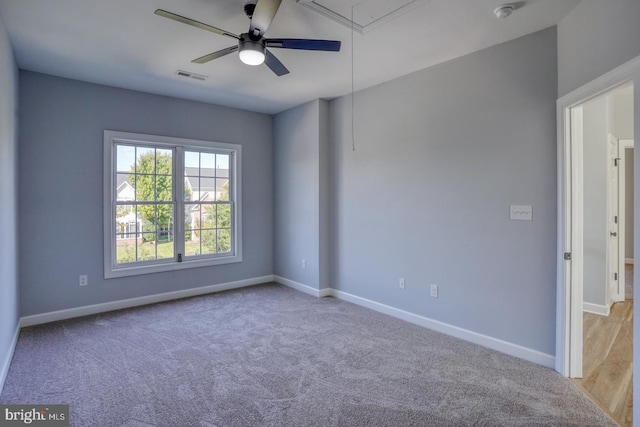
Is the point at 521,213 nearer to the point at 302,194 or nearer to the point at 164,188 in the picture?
the point at 302,194

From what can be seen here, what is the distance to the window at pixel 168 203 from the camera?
14.1 ft

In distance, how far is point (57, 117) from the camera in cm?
383

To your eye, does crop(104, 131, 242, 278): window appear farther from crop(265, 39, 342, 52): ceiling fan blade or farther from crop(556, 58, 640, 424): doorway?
crop(556, 58, 640, 424): doorway

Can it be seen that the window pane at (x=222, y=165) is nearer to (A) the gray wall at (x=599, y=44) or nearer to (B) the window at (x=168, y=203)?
(B) the window at (x=168, y=203)

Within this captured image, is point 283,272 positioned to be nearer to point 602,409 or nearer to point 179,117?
point 179,117

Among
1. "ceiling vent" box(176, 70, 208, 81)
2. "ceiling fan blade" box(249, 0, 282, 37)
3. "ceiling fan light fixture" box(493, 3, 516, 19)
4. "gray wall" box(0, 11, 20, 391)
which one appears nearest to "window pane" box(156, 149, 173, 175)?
"ceiling vent" box(176, 70, 208, 81)

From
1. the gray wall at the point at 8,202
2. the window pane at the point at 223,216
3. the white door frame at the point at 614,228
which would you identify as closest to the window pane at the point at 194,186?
the window pane at the point at 223,216

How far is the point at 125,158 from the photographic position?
14.4 ft

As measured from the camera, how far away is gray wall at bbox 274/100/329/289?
4.78 m

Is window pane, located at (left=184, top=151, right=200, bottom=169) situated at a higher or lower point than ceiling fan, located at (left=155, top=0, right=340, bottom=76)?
lower

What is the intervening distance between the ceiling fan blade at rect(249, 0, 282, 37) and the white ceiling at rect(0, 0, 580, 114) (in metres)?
0.36

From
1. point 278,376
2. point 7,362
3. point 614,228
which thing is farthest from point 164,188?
point 614,228

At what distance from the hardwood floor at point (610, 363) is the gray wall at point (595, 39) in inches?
85.0

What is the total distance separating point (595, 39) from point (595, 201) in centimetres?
258
